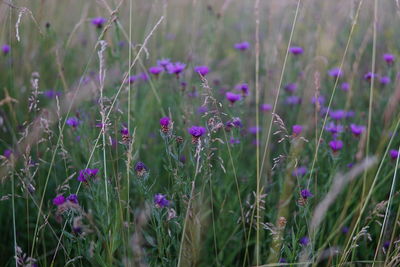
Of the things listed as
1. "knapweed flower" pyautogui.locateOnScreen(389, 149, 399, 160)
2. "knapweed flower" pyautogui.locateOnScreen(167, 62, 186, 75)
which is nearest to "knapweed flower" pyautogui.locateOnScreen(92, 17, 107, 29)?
"knapweed flower" pyautogui.locateOnScreen(167, 62, 186, 75)

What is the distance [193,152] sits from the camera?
65.4 inches

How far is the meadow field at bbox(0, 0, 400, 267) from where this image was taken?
4.92ft

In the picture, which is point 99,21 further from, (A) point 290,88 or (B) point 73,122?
(A) point 290,88

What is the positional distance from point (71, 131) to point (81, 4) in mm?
2191

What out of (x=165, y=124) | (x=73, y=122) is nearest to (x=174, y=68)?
(x=73, y=122)

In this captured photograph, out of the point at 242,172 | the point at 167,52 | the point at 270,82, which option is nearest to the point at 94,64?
the point at 167,52

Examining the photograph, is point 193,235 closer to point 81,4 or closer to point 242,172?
point 242,172

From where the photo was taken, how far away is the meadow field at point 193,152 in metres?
1.50


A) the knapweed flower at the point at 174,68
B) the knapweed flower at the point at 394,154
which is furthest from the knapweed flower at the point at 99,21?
the knapweed flower at the point at 394,154

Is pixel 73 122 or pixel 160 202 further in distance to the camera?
pixel 73 122

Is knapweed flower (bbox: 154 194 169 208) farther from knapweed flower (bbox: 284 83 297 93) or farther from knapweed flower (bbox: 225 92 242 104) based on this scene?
knapweed flower (bbox: 284 83 297 93)

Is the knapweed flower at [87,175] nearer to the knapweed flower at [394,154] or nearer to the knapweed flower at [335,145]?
the knapweed flower at [335,145]

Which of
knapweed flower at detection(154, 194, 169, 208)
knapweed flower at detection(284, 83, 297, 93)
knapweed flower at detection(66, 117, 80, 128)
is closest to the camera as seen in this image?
knapweed flower at detection(154, 194, 169, 208)

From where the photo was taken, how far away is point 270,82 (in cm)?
283
